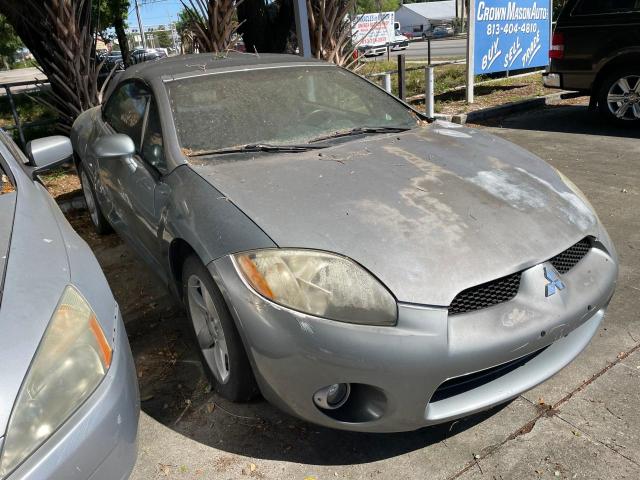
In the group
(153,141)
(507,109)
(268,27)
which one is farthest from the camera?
(268,27)

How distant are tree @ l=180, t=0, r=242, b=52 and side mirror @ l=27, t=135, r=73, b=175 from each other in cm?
456

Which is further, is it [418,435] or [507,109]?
[507,109]

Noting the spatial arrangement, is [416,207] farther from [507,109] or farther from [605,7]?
[507,109]

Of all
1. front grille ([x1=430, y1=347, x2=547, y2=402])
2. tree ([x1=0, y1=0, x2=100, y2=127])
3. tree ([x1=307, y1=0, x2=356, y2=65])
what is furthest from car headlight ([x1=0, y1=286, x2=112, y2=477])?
tree ([x1=307, y1=0, x2=356, y2=65])

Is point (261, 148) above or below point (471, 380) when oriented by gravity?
above

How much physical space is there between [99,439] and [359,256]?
1.04m

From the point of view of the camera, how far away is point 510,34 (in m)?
10.5

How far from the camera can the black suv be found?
705cm

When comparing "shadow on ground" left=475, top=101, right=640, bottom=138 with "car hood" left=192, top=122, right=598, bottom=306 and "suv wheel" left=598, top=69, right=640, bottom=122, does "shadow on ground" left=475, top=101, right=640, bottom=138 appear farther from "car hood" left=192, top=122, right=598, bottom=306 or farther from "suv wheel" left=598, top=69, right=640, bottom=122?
"car hood" left=192, top=122, right=598, bottom=306

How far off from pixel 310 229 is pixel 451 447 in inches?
41.5

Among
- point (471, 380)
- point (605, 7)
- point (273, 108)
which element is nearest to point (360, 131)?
point (273, 108)

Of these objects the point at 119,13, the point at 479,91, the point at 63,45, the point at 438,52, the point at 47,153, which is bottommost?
the point at 479,91

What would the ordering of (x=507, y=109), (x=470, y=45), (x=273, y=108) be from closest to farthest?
(x=273, y=108) < (x=507, y=109) < (x=470, y=45)

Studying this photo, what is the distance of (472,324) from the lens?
193 centimetres
